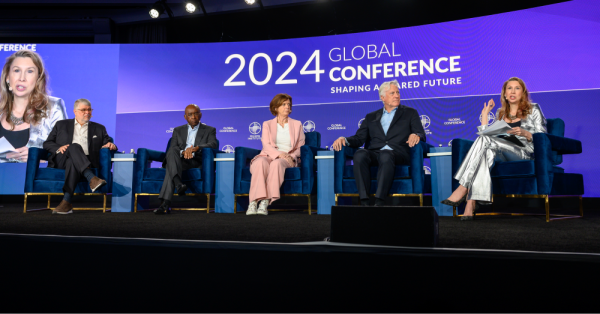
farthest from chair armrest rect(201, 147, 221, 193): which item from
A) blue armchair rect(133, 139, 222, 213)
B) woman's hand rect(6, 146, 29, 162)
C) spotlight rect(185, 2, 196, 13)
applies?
woman's hand rect(6, 146, 29, 162)

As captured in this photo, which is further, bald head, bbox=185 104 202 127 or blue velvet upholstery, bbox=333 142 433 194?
bald head, bbox=185 104 202 127

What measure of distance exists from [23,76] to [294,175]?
4581mm

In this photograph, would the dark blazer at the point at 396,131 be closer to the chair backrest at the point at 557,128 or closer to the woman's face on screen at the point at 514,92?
the woman's face on screen at the point at 514,92

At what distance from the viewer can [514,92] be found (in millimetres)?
3152

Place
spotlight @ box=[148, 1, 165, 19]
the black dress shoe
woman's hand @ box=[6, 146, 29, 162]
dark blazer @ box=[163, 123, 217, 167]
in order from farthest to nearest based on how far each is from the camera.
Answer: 1. spotlight @ box=[148, 1, 165, 19]
2. woman's hand @ box=[6, 146, 29, 162]
3. dark blazer @ box=[163, 123, 217, 167]
4. the black dress shoe

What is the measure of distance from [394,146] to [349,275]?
95.3 inches

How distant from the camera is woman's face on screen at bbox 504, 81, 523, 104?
3.14m

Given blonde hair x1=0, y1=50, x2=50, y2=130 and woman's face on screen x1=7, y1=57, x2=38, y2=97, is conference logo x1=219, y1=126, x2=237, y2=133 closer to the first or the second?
blonde hair x1=0, y1=50, x2=50, y2=130

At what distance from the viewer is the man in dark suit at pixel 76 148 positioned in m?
3.75

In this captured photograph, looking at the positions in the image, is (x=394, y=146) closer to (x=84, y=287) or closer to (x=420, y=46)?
(x=420, y=46)

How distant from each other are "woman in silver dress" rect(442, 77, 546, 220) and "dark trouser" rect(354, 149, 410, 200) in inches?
17.2

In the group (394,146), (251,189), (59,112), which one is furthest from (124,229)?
(59,112)

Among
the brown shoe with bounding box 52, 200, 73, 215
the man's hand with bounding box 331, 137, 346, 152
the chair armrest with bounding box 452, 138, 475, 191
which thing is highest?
the man's hand with bounding box 331, 137, 346, 152

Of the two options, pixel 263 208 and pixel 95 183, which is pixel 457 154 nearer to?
pixel 263 208
